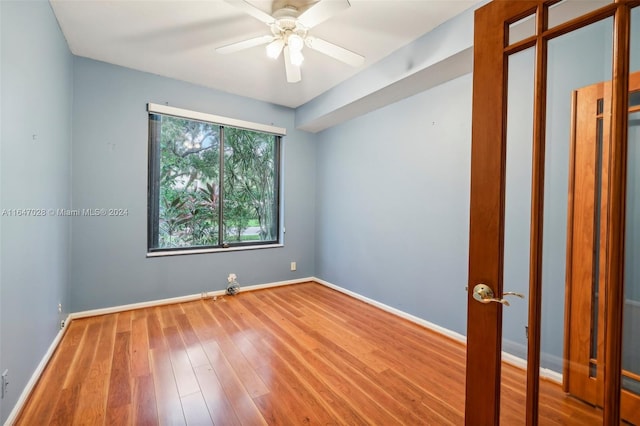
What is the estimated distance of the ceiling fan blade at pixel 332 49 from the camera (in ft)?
6.86

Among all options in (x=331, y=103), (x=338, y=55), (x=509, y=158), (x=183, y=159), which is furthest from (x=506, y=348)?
(x=183, y=159)

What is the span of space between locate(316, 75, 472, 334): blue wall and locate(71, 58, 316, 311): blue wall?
63.2 inches

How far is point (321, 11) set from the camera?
5.73ft

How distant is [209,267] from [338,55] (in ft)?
9.40

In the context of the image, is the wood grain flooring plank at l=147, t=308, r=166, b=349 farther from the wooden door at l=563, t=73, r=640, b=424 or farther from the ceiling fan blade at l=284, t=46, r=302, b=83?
the wooden door at l=563, t=73, r=640, b=424

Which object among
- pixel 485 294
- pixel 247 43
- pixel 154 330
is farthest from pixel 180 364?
pixel 247 43

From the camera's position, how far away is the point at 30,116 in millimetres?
1738

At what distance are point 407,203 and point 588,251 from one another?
2.02m

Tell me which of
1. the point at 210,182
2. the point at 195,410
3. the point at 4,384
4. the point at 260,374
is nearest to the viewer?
the point at 4,384

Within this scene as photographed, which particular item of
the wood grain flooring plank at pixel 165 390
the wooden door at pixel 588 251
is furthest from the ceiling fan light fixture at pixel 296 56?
the wood grain flooring plank at pixel 165 390

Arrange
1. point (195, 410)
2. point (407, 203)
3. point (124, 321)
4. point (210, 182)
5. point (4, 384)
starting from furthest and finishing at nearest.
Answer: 1. point (210, 182)
2. point (407, 203)
3. point (124, 321)
4. point (195, 410)
5. point (4, 384)

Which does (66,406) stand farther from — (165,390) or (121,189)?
(121,189)

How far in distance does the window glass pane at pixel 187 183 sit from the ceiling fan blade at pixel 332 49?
6.75ft

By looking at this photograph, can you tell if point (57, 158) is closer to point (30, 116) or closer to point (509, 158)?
point (30, 116)
